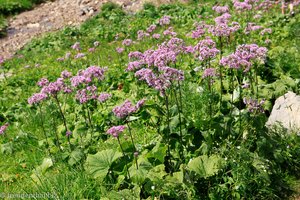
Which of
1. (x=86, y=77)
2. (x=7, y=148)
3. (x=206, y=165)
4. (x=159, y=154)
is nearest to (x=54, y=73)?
(x=7, y=148)

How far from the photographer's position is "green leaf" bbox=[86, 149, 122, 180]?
4.53 m

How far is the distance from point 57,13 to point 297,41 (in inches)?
549

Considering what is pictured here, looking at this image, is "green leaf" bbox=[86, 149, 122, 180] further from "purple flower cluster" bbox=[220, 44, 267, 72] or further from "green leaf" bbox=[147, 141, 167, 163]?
"purple flower cluster" bbox=[220, 44, 267, 72]

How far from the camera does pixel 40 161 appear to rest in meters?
6.01

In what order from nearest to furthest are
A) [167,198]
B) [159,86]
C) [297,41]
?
1. [159,86]
2. [167,198]
3. [297,41]

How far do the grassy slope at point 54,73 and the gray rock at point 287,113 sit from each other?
1.71 meters

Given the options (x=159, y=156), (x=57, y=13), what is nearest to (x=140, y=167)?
(x=159, y=156)

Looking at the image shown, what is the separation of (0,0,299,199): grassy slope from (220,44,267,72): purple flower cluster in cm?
182

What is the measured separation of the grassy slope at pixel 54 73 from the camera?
5145 mm

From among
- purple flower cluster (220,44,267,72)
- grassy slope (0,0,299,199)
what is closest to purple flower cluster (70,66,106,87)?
grassy slope (0,0,299,199)

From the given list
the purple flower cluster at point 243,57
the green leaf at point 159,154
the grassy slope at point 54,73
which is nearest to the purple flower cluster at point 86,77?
the grassy slope at point 54,73

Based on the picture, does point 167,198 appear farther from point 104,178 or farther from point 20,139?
point 20,139

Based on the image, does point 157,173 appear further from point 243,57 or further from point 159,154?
point 243,57

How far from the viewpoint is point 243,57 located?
4430 millimetres
